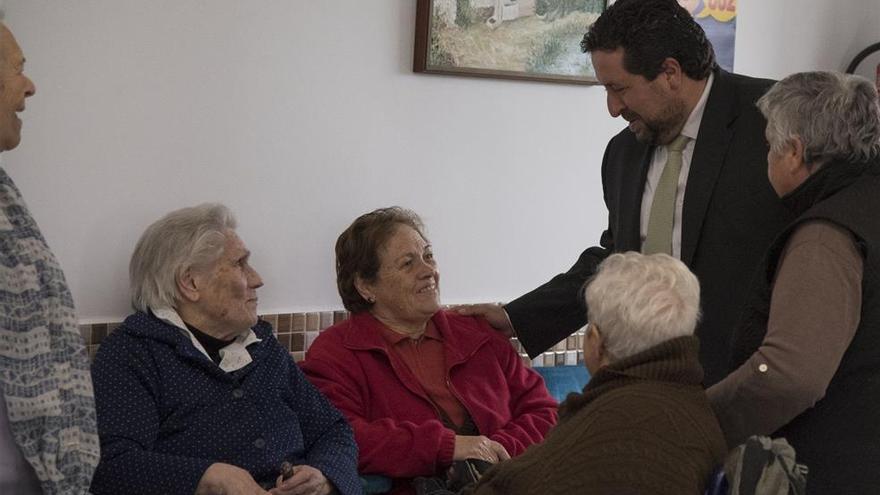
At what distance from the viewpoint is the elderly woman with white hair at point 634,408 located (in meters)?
2.07

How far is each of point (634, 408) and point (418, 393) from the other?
1.03m

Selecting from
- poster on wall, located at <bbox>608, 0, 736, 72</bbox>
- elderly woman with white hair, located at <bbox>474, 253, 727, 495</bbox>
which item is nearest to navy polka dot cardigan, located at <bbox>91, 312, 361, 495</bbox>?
elderly woman with white hair, located at <bbox>474, 253, 727, 495</bbox>

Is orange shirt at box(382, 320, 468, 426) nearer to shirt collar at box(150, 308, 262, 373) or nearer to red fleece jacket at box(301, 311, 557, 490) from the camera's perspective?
red fleece jacket at box(301, 311, 557, 490)

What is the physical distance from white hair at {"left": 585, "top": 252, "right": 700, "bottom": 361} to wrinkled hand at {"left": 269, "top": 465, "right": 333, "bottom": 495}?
2.81 feet

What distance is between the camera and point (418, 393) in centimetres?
305

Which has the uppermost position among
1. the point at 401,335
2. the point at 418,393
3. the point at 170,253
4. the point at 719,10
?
the point at 719,10

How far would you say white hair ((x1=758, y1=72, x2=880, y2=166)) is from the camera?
229 centimetres

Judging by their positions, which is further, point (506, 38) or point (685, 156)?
point (506, 38)

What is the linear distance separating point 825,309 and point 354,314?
135 centimetres

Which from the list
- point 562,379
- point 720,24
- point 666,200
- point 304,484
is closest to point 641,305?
point 666,200

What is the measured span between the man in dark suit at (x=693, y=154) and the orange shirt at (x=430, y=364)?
1.87 ft

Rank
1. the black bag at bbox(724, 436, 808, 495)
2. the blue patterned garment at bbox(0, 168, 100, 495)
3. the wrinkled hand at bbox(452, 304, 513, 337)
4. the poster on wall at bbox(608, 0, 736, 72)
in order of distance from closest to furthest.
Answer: the black bag at bbox(724, 436, 808, 495)
the blue patterned garment at bbox(0, 168, 100, 495)
the wrinkled hand at bbox(452, 304, 513, 337)
the poster on wall at bbox(608, 0, 736, 72)

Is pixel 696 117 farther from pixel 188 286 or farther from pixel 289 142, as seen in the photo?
pixel 188 286

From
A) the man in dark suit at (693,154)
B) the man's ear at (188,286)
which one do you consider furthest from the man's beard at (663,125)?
the man's ear at (188,286)
